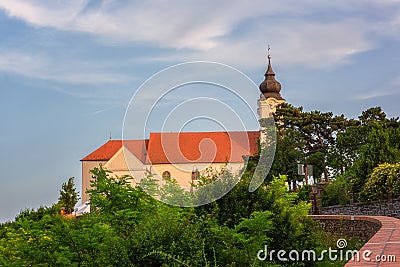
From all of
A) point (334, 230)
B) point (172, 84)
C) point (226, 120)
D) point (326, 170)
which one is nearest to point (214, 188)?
point (226, 120)

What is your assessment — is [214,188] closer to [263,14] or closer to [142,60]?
[142,60]

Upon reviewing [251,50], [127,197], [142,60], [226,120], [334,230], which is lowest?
[334,230]


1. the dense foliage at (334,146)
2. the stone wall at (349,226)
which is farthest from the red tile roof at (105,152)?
the stone wall at (349,226)

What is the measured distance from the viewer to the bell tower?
5581cm

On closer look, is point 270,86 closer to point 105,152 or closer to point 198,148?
point 198,148

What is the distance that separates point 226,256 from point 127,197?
285 cm

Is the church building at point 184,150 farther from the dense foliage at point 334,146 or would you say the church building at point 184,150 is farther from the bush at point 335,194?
the bush at point 335,194

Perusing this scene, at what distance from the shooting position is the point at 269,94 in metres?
56.9

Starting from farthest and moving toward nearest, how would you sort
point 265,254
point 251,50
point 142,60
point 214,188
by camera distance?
1. point 251,50
2. point 142,60
3. point 214,188
4. point 265,254

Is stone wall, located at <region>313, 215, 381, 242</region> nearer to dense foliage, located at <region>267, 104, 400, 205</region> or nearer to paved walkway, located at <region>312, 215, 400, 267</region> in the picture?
paved walkway, located at <region>312, 215, 400, 267</region>

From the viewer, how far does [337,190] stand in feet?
101

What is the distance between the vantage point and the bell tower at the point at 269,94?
55.8 metres

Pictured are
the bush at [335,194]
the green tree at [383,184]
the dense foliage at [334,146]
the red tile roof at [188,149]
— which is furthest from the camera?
the red tile roof at [188,149]

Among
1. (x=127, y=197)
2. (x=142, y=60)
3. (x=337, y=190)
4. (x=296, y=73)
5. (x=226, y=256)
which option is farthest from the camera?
(x=337, y=190)
